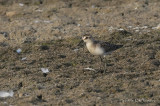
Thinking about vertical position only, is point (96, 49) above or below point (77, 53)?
below

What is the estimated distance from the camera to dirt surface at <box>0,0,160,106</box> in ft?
31.0

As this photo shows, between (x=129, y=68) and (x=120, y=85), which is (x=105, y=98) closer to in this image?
(x=120, y=85)

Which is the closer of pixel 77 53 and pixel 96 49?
pixel 96 49

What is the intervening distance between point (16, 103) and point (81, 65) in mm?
3138

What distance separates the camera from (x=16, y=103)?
29.6 ft

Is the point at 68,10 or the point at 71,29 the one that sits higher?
the point at 68,10

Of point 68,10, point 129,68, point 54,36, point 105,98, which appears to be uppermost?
point 68,10

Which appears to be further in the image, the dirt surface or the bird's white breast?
the bird's white breast

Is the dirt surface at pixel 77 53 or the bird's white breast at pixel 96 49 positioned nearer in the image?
the dirt surface at pixel 77 53

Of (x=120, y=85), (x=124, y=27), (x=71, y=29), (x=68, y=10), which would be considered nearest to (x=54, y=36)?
(x=71, y=29)

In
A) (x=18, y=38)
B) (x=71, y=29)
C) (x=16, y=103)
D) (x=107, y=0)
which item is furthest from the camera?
(x=107, y=0)

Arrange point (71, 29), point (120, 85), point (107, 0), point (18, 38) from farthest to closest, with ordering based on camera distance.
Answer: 1. point (107, 0)
2. point (71, 29)
3. point (18, 38)
4. point (120, 85)

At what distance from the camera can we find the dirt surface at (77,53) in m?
9.45

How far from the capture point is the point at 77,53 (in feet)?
42.0
